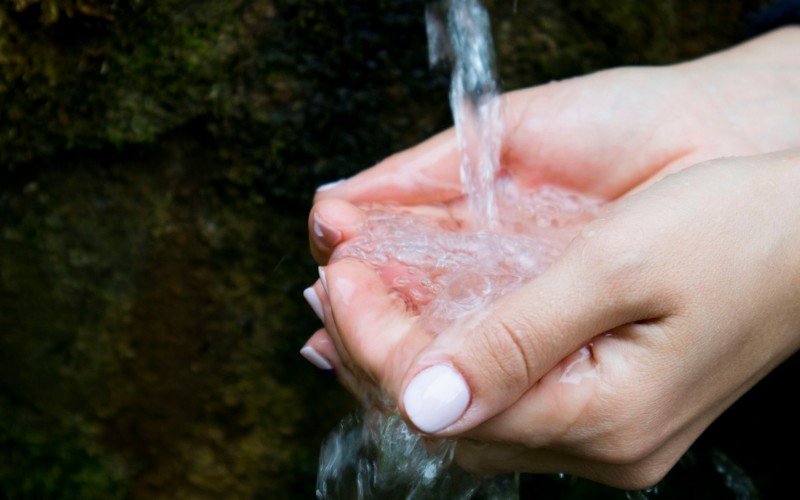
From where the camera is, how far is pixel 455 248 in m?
1.37

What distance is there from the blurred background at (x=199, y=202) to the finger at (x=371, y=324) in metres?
0.52

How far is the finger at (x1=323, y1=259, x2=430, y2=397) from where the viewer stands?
1.05 meters

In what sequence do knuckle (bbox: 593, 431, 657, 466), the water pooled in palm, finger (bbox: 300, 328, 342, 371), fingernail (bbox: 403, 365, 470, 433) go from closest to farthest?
1. fingernail (bbox: 403, 365, 470, 433)
2. knuckle (bbox: 593, 431, 657, 466)
3. the water pooled in palm
4. finger (bbox: 300, 328, 342, 371)

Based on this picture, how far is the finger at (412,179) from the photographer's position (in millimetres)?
1421

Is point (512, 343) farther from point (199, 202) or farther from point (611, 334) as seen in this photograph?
point (199, 202)

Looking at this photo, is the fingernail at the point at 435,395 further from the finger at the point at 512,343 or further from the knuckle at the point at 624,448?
the knuckle at the point at 624,448

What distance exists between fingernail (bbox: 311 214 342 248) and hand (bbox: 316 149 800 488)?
0.40ft

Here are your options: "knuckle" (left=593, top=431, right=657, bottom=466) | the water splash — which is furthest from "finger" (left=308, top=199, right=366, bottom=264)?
"knuckle" (left=593, top=431, right=657, bottom=466)

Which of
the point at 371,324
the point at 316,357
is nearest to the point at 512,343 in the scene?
the point at 371,324

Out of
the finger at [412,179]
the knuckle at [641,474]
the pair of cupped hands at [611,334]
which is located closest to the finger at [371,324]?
the pair of cupped hands at [611,334]

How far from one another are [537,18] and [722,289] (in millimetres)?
809

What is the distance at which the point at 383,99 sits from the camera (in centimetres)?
160

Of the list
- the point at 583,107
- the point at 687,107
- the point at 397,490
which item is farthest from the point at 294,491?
the point at 687,107

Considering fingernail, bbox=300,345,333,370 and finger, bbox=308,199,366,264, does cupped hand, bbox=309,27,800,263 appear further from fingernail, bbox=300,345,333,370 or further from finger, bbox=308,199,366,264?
fingernail, bbox=300,345,333,370
